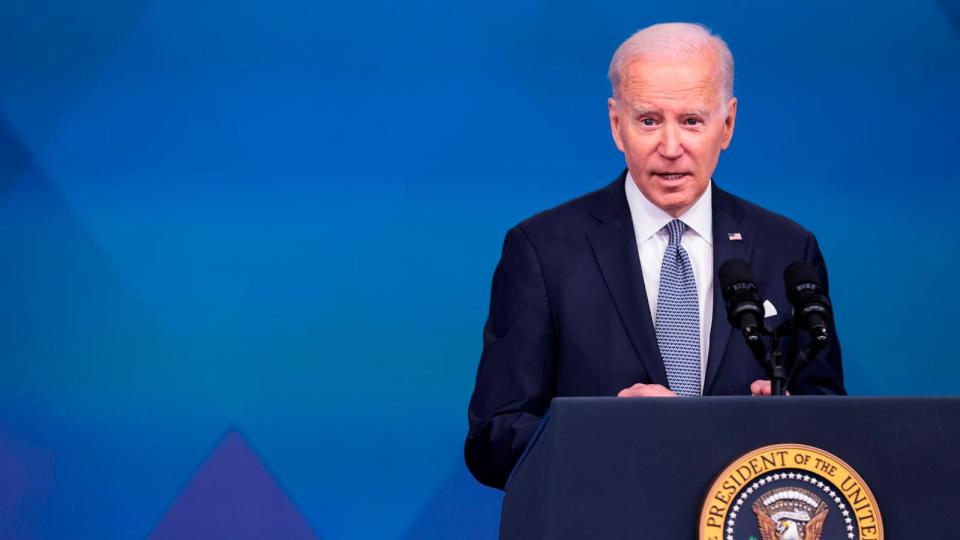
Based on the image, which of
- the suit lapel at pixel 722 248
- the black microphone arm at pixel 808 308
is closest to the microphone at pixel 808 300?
the black microphone arm at pixel 808 308

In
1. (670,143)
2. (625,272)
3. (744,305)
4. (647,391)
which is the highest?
(670,143)

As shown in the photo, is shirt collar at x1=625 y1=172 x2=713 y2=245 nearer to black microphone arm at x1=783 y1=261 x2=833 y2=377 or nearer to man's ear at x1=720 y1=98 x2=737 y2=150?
man's ear at x1=720 y1=98 x2=737 y2=150

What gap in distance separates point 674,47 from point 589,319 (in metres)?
0.51

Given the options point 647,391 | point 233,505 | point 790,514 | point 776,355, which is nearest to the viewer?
point 790,514

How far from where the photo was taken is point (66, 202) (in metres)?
3.53

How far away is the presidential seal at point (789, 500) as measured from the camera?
1562 mm

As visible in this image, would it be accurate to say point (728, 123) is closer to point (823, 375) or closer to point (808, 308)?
point (823, 375)

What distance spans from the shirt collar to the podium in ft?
3.06

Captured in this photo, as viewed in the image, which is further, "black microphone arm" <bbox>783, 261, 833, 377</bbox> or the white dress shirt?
the white dress shirt

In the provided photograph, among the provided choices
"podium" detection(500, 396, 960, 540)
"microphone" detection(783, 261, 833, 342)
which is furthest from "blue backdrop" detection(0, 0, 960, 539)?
"podium" detection(500, 396, 960, 540)

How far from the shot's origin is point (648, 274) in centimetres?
247

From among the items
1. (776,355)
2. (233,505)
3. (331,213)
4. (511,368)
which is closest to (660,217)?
(511,368)

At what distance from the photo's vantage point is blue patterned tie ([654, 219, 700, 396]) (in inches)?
93.2

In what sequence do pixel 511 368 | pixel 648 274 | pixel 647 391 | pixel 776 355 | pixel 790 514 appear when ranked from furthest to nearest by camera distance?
1. pixel 648 274
2. pixel 511 368
3. pixel 647 391
4. pixel 776 355
5. pixel 790 514
